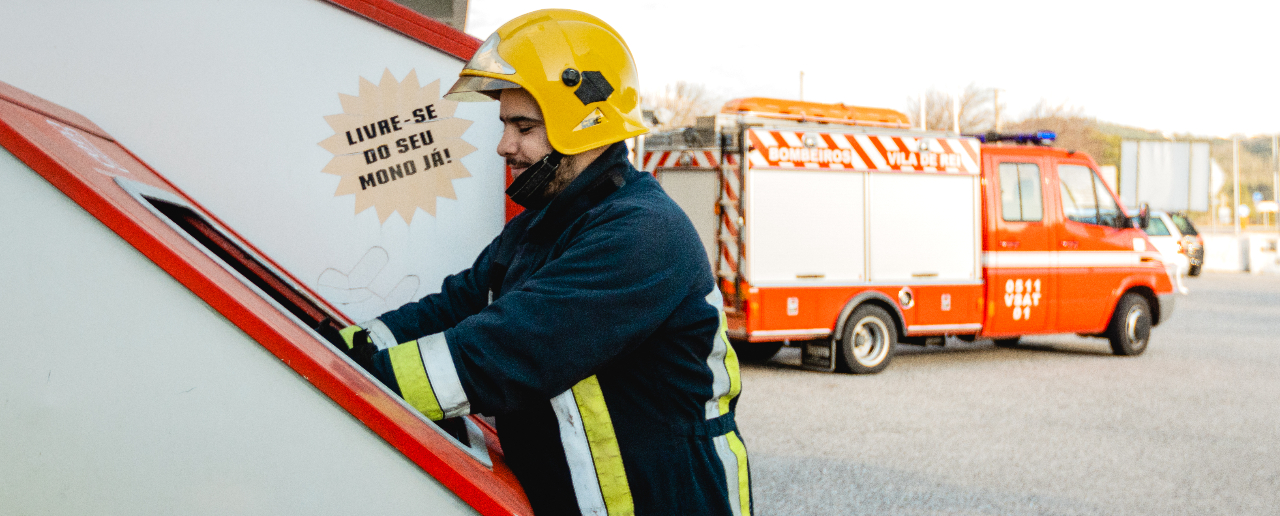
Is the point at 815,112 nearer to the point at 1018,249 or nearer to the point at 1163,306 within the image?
the point at 1018,249

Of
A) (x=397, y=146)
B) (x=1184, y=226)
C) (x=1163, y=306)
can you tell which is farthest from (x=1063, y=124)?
(x=397, y=146)

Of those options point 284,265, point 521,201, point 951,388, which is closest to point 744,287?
point 951,388

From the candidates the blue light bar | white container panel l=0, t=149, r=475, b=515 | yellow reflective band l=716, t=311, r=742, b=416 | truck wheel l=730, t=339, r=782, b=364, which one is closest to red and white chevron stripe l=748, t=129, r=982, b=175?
the blue light bar

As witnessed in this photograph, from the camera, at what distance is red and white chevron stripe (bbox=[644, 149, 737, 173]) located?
362 inches

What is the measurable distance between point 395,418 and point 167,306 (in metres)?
0.35

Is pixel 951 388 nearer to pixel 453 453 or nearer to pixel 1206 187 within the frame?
pixel 453 453

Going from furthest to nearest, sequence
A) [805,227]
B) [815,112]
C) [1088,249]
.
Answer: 1. [1088,249]
2. [815,112]
3. [805,227]

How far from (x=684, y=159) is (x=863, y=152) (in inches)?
67.2

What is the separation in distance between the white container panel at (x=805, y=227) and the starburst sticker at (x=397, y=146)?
20.9 feet

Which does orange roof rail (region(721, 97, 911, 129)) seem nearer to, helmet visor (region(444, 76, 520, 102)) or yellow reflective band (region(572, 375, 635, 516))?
helmet visor (region(444, 76, 520, 102))

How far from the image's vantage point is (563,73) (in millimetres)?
1758

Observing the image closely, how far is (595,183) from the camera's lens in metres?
1.74

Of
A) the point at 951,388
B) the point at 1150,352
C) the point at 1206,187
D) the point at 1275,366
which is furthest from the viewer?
the point at 1206,187

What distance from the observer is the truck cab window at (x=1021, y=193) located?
995 cm
